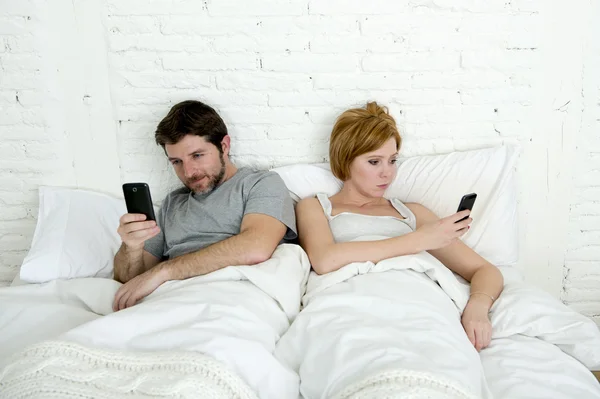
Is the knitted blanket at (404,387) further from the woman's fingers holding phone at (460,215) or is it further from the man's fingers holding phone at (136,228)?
the man's fingers holding phone at (136,228)

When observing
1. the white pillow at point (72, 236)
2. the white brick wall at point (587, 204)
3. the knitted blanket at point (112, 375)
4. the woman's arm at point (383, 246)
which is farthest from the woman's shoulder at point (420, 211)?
the white pillow at point (72, 236)

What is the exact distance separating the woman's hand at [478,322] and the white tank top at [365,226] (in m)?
0.36

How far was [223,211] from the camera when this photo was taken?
180 cm

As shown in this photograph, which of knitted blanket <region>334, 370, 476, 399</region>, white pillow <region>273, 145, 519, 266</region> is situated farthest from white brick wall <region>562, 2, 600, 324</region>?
knitted blanket <region>334, 370, 476, 399</region>

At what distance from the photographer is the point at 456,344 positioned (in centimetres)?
124

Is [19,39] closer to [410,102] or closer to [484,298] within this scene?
[410,102]

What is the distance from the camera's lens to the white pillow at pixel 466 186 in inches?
72.6

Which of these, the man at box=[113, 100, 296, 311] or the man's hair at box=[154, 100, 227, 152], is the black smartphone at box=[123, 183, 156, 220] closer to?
the man at box=[113, 100, 296, 311]

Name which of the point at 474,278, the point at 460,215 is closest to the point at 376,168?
the point at 460,215

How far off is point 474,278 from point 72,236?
4.83 feet

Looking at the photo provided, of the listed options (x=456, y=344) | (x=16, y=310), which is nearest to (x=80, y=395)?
(x=16, y=310)

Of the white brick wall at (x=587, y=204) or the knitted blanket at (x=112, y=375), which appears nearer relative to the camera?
the knitted blanket at (x=112, y=375)

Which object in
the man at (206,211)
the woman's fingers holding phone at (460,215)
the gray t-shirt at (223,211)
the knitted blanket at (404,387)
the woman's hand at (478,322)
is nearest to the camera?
the knitted blanket at (404,387)

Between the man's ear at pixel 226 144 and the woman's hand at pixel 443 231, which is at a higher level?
the man's ear at pixel 226 144
